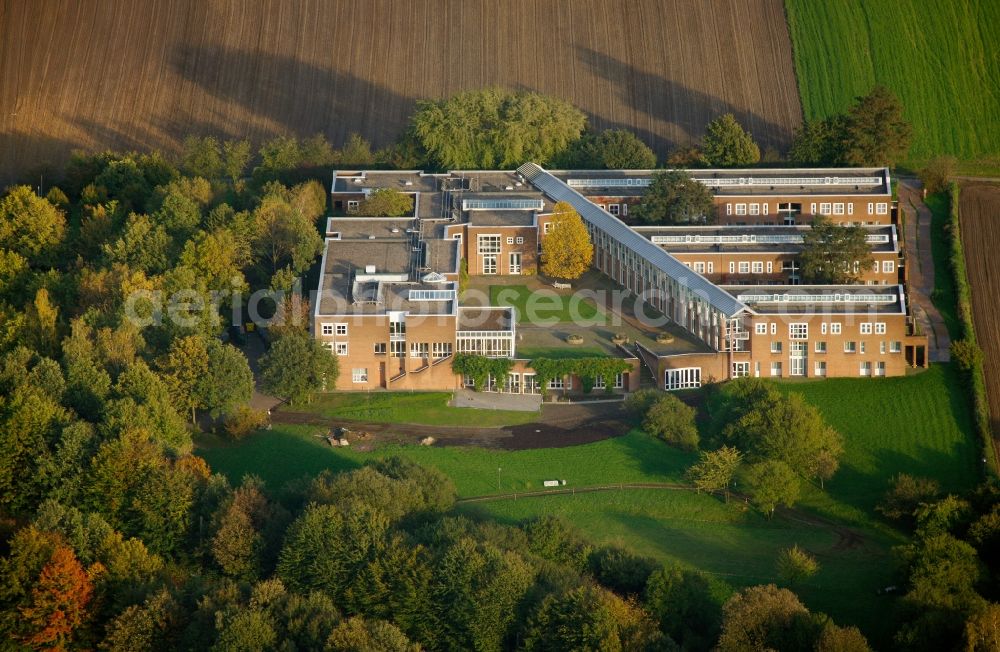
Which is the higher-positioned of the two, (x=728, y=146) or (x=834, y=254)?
(x=728, y=146)

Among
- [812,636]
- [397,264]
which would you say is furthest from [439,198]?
[812,636]

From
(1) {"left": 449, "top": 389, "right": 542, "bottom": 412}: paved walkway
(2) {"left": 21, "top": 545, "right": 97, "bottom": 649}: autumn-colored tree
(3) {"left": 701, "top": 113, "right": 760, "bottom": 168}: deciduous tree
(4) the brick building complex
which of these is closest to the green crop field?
(3) {"left": 701, "top": 113, "right": 760, "bottom": 168}: deciduous tree

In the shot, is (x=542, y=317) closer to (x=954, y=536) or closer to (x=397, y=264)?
(x=397, y=264)

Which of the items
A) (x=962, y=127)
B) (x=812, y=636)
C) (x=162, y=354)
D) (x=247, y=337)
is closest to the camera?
(x=812, y=636)

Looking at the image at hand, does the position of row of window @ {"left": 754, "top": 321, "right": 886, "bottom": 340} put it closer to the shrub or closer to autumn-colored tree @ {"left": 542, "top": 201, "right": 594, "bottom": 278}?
autumn-colored tree @ {"left": 542, "top": 201, "right": 594, "bottom": 278}

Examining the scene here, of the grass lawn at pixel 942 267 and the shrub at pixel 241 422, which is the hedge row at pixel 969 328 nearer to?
the grass lawn at pixel 942 267

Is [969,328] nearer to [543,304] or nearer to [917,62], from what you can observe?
[543,304]

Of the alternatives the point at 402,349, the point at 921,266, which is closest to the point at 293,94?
the point at 402,349
